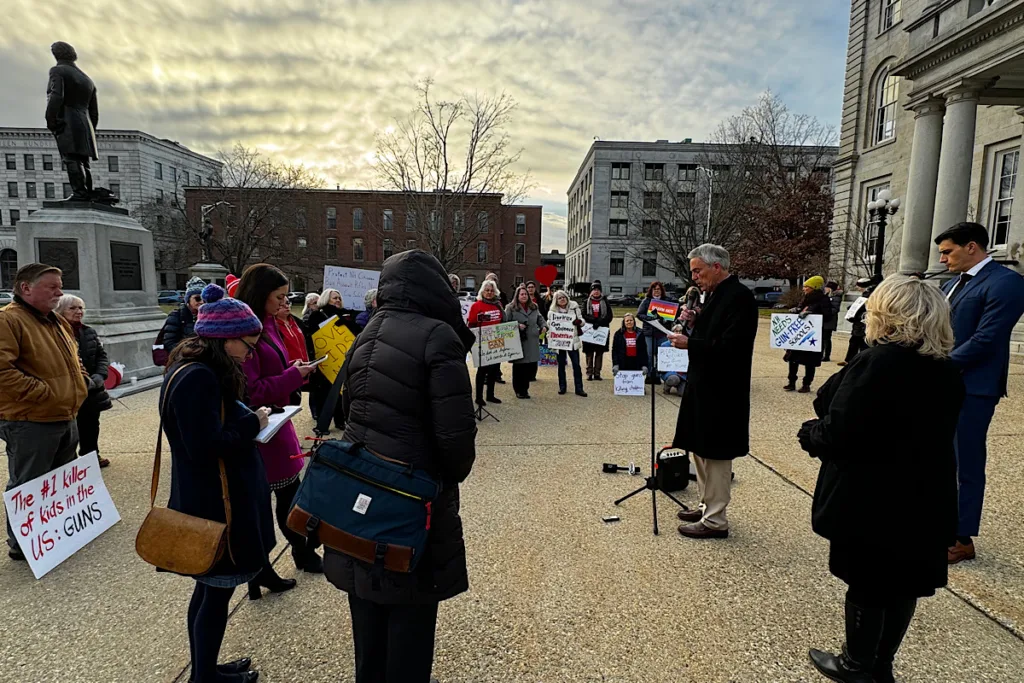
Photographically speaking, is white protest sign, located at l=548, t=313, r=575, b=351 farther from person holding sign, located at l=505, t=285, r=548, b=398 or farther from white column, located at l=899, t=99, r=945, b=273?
white column, located at l=899, t=99, r=945, b=273

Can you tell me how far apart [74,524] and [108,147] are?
7566 cm

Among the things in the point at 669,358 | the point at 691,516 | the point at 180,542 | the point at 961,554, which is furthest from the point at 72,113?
the point at 961,554

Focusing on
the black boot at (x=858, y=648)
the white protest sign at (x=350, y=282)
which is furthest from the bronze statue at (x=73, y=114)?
the black boot at (x=858, y=648)

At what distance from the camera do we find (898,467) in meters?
2.06

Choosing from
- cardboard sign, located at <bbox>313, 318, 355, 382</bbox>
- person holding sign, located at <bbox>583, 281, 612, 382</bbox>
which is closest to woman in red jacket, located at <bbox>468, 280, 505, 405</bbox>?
person holding sign, located at <bbox>583, 281, 612, 382</bbox>

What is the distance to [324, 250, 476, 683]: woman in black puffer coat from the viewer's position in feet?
5.99

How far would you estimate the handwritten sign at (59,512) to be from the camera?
3.18 metres

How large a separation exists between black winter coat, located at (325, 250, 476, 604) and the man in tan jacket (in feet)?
9.16

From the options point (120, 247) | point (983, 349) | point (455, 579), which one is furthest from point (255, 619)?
point (120, 247)

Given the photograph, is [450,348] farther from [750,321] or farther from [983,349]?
[983,349]

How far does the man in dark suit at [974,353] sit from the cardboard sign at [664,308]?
3.05 m

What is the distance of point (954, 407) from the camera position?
2084 millimetres

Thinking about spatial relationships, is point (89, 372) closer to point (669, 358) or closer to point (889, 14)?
point (669, 358)

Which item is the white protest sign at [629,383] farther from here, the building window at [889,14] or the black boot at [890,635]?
the building window at [889,14]
